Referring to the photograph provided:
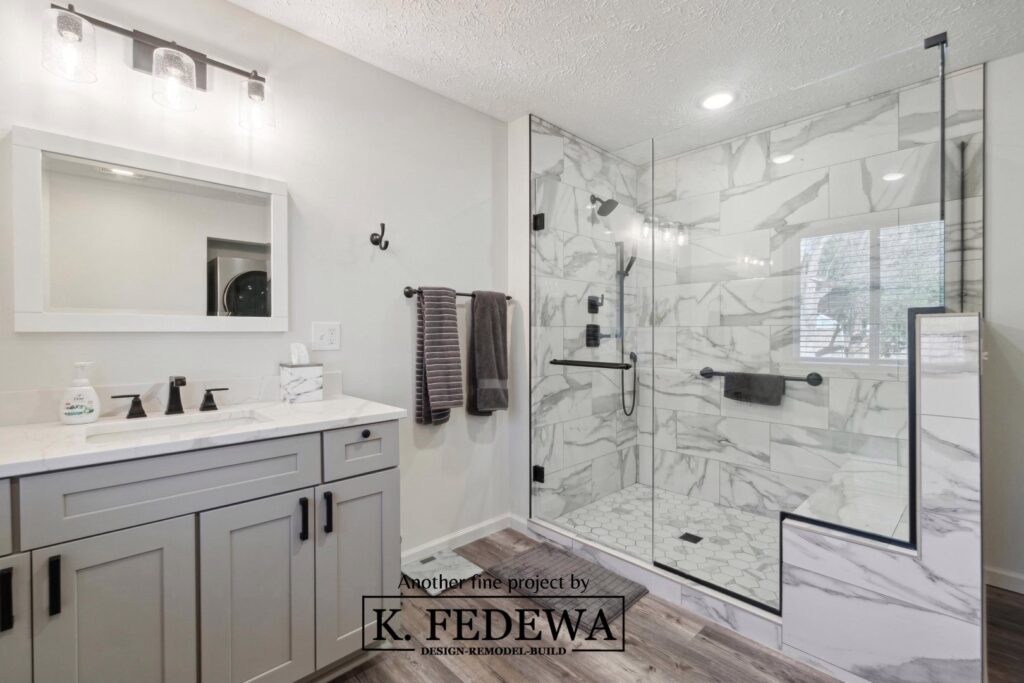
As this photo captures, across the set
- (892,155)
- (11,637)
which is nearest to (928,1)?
(892,155)

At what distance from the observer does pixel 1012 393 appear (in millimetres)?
2021

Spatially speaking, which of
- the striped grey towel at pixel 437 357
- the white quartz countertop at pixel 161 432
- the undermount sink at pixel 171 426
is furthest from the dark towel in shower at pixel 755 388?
the undermount sink at pixel 171 426

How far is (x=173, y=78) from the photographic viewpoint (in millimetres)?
1557

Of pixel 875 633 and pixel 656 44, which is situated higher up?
pixel 656 44

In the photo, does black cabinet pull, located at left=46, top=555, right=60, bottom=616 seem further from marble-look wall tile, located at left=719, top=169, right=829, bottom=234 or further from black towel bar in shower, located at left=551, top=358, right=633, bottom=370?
marble-look wall tile, located at left=719, top=169, right=829, bottom=234

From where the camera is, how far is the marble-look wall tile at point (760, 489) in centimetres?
248

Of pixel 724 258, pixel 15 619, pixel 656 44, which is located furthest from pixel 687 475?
pixel 15 619

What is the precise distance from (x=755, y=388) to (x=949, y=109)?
1.60 metres

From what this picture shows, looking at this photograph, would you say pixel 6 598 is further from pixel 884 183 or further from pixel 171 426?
pixel 884 183

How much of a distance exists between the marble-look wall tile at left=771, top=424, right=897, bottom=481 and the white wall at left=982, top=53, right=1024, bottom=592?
487mm

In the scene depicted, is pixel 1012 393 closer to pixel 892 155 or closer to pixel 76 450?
pixel 892 155

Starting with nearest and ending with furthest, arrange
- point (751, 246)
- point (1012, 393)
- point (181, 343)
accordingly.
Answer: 1. point (181, 343)
2. point (1012, 393)
3. point (751, 246)

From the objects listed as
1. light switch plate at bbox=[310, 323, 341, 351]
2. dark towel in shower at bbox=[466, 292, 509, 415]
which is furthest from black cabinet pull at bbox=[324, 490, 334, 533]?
dark towel in shower at bbox=[466, 292, 509, 415]

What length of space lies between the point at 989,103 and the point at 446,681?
10.8 feet
